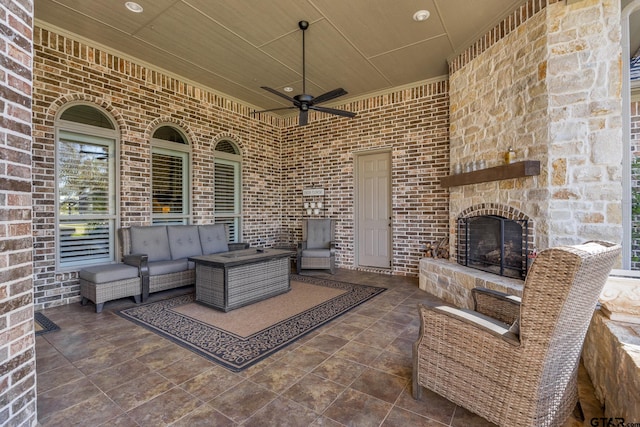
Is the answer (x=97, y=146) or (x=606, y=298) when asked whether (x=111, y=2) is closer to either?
(x=97, y=146)

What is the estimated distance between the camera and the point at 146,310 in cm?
355

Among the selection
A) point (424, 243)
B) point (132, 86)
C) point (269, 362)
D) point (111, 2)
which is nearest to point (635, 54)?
point (424, 243)

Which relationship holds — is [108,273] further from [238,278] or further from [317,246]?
[317,246]

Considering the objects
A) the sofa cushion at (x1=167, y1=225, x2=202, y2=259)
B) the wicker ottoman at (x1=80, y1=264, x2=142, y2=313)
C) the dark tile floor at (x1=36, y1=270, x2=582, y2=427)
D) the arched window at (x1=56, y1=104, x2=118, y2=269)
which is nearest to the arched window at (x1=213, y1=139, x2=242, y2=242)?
the sofa cushion at (x1=167, y1=225, x2=202, y2=259)

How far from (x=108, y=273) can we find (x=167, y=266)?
2.25 ft

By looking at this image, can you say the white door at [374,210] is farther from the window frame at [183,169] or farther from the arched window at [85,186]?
the arched window at [85,186]

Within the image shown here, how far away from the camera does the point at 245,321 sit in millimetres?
3197

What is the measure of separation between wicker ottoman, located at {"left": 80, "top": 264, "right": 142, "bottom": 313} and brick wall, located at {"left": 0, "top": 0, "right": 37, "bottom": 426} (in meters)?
2.20

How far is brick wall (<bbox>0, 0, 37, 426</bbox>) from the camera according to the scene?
138cm

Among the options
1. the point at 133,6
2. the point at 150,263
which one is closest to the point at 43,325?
the point at 150,263

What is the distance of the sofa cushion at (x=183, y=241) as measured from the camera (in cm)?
455

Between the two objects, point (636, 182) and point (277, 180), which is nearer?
point (636, 182)

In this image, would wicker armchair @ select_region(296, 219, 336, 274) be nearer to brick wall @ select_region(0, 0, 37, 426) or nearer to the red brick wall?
the red brick wall

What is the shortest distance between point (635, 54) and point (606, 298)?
3916mm
